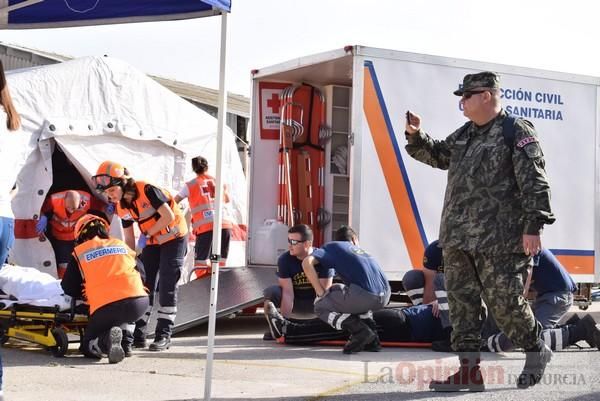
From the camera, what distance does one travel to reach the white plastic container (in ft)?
33.6

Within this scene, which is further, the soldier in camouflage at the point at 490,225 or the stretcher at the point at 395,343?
the stretcher at the point at 395,343

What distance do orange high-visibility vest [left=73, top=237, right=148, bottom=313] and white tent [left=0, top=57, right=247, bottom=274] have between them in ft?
12.5

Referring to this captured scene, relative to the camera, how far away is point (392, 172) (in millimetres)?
9125

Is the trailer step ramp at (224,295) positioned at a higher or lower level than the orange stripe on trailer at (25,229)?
lower

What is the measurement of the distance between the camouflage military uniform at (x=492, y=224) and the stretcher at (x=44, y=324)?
315cm

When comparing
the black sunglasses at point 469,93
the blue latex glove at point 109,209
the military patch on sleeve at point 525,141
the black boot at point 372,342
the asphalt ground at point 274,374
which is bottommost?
the asphalt ground at point 274,374

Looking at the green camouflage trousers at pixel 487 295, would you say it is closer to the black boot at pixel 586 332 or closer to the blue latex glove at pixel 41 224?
the black boot at pixel 586 332

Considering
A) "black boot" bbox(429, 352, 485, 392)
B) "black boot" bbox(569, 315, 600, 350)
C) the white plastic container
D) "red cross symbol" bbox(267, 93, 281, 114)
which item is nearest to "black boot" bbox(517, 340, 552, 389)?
"black boot" bbox(429, 352, 485, 392)

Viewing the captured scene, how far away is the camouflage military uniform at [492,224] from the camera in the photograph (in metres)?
5.03

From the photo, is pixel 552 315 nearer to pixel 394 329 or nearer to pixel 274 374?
pixel 394 329

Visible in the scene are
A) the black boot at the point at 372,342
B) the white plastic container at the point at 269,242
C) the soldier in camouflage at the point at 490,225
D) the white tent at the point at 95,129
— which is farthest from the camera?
the white tent at the point at 95,129

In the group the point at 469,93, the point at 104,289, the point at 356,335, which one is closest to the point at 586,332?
the point at 356,335

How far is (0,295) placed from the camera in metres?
7.27

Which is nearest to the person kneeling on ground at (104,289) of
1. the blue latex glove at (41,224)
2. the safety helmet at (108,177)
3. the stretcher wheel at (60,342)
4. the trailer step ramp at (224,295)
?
the stretcher wheel at (60,342)
